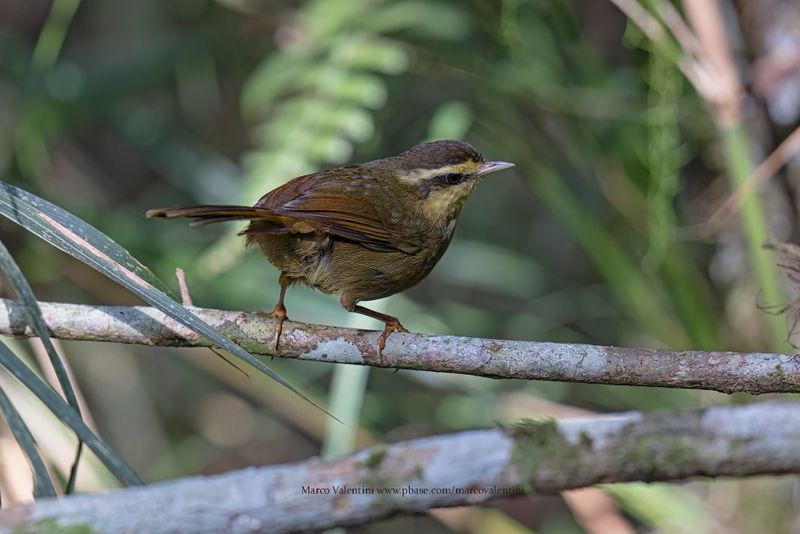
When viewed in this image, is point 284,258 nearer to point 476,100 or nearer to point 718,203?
point 476,100

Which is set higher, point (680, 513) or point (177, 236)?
point (177, 236)

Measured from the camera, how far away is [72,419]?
179cm

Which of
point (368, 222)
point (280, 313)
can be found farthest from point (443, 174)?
point (280, 313)

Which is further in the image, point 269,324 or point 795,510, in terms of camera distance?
point 795,510

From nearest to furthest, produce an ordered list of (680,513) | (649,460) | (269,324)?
(649,460), (269,324), (680,513)

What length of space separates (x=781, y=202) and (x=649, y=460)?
3.13 meters

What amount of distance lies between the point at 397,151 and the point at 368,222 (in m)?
2.11

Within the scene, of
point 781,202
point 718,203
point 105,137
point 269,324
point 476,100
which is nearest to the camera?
point 269,324

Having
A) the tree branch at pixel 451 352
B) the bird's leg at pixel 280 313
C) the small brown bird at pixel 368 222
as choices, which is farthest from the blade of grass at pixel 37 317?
the small brown bird at pixel 368 222

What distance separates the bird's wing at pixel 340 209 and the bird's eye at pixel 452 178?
0.26 metres

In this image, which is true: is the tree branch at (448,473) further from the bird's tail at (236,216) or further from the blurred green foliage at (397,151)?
the blurred green foliage at (397,151)

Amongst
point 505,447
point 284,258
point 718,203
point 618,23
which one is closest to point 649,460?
point 505,447

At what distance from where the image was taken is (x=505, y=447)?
5.55ft

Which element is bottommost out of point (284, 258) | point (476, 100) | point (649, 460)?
point (649, 460)
